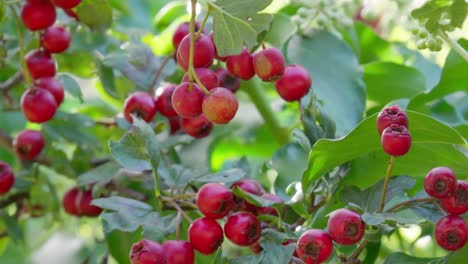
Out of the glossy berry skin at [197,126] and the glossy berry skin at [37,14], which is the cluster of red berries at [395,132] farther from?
the glossy berry skin at [37,14]

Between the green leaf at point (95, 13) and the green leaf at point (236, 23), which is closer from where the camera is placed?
the green leaf at point (236, 23)

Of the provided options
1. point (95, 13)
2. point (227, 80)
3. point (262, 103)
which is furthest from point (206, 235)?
point (262, 103)

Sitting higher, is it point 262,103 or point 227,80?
point 227,80

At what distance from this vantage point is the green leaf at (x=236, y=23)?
0.63 m

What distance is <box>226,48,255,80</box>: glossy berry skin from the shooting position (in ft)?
2.17

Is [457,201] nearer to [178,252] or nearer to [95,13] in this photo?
[178,252]

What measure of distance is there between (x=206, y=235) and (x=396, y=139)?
0.58 feet

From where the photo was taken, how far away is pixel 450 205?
562 mm

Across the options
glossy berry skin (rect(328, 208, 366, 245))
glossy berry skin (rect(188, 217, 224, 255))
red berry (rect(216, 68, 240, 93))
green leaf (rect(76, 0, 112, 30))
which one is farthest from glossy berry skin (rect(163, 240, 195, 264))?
green leaf (rect(76, 0, 112, 30))

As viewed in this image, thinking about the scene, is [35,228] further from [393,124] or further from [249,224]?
[393,124]

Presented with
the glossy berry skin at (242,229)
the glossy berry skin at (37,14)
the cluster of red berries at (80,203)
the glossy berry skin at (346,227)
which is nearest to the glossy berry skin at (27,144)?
the cluster of red berries at (80,203)

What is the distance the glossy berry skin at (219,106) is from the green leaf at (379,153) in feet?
0.24

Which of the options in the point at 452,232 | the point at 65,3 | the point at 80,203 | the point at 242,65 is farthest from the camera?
the point at 80,203

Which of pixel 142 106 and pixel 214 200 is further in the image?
pixel 142 106
